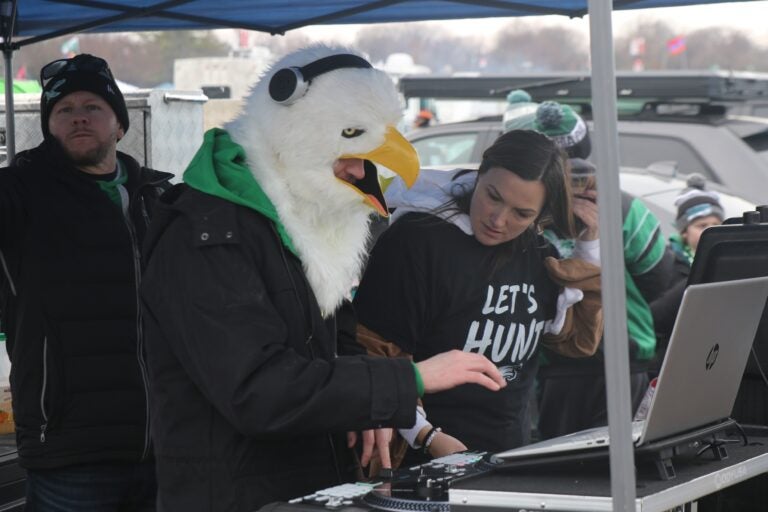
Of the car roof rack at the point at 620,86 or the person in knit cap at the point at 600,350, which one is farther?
the car roof rack at the point at 620,86

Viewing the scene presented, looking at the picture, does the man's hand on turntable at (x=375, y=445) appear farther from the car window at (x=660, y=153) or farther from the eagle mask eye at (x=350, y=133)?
the car window at (x=660, y=153)

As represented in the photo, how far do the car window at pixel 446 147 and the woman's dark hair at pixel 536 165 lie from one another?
5214mm

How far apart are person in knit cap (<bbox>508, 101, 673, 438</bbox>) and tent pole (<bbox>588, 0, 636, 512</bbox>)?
2791mm

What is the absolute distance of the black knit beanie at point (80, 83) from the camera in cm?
320

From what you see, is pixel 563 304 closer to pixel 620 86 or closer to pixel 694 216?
pixel 694 216

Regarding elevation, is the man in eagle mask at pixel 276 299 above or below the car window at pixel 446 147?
below

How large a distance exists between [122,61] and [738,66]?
35.3 metres

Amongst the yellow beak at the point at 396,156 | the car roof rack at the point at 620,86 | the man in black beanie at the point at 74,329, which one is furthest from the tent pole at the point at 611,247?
the car roof rack at the point at 620,86

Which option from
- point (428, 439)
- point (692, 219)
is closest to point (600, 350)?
point (692, 219)

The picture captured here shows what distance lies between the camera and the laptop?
6.41ft

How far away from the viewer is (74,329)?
2.93 metres

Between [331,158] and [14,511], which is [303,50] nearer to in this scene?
[331,158]

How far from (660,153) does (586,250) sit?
177 inches

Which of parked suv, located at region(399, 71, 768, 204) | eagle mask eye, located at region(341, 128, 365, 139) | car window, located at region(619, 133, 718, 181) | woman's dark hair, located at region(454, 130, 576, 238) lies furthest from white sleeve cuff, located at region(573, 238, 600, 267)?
car window, located at region(619, 133, 718, 181)
